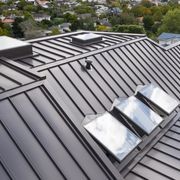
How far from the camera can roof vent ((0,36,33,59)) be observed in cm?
1217

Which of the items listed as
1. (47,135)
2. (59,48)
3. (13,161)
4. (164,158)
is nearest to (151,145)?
(164,158)

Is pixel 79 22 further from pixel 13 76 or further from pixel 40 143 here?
pixel 40 143

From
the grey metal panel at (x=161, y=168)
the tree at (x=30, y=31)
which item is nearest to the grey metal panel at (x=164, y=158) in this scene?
the grey metal panel at (x=161, y=168)

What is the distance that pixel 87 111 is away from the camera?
11031 mm

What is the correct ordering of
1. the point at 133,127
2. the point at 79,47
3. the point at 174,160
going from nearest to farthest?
the point at 174,160 < the point at 133,127 < the point at 79,47

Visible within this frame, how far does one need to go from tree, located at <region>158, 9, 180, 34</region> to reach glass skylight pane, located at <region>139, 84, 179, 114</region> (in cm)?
6231

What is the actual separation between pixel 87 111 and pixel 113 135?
4.89ft

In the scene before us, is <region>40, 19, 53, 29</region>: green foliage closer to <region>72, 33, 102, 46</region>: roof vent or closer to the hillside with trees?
the hillside with trees

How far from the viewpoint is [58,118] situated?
923cm

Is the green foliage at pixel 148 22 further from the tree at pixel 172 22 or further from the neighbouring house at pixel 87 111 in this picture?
the neighbouring house at pixel 87 111

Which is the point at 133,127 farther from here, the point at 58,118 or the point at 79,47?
the point at 79,47

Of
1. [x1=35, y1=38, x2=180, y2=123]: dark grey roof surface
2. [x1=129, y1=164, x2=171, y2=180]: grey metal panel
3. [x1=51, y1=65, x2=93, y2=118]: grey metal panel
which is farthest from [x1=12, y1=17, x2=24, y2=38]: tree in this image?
[x1=129, y1=164, x2=171, y2=180]: grey metal panel

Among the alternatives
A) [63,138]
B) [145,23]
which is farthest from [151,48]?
[145,23]

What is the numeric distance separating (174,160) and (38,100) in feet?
16.7
